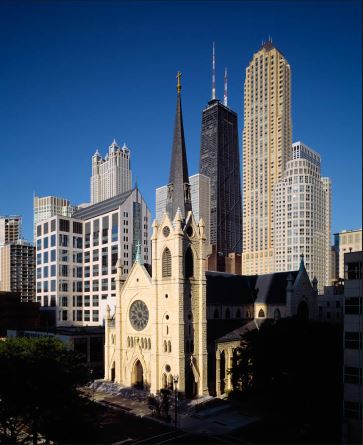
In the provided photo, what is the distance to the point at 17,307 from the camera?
358 feet

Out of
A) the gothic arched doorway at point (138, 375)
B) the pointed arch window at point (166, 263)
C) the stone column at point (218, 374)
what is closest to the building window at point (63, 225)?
the gothic arched doorway at point (138, 375)

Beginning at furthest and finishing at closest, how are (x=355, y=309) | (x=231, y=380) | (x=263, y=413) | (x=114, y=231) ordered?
1. (x=114, y=231)
2. (x=231, y=380)
3. (x=263, y=413)
4. (x=355, y=309)

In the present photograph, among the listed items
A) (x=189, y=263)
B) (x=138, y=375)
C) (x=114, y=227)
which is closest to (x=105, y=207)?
(x=114, y=227)

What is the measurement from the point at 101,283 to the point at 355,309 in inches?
3720

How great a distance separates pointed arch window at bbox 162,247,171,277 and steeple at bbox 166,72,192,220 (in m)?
5.24

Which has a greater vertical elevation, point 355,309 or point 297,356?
point 355,309

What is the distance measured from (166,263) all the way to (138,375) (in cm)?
1890

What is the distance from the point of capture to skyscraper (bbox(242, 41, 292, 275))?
182 meters

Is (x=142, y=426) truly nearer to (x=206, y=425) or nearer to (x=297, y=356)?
(x=206, y=425)

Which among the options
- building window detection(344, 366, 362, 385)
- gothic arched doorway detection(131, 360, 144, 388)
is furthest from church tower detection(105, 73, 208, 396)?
building window detection(344, 366, 362, 385)

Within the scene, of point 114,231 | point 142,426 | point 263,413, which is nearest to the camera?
point 142,426

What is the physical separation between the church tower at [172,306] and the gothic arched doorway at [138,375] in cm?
15

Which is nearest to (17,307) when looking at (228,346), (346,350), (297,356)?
(228,346)

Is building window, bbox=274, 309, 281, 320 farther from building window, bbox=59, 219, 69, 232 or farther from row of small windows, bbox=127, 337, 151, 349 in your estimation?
building window, bbox=59, 219, 69, 232
